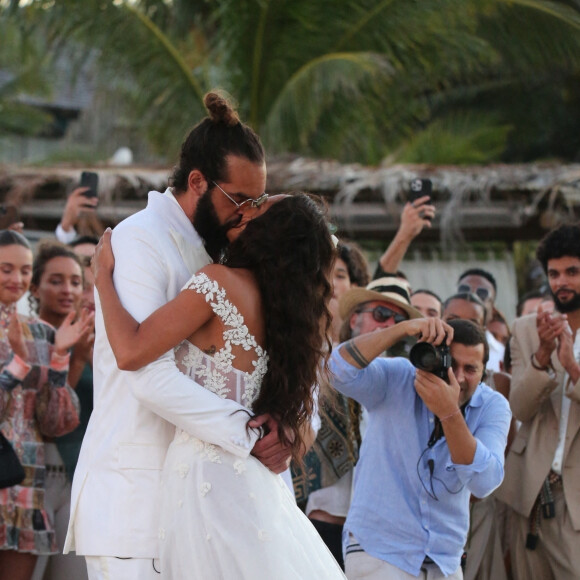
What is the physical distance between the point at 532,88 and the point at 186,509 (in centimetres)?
1748

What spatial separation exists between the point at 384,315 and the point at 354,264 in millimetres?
1112

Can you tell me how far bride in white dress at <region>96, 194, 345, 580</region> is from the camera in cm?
328

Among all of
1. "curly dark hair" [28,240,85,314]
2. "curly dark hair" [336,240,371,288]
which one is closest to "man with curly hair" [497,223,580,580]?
"curly dark hair" [336,240,371,288]

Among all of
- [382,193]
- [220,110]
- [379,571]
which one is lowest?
[379,571]

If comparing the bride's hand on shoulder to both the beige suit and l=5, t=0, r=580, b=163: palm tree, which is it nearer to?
the beige suit

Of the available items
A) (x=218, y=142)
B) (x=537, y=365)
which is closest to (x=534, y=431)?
(x=537, y=365)

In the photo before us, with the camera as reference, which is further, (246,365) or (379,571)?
(379,571)

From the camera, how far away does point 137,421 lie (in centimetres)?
347

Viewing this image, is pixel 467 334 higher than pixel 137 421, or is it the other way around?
pixel 467 334

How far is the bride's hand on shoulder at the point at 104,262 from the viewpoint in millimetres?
3506

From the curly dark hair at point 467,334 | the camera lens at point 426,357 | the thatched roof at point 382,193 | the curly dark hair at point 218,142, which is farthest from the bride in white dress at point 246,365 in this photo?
the thatched roof at point 382,193

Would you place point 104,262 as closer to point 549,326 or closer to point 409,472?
point 409,472

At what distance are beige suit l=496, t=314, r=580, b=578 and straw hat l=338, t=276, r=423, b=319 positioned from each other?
2.88 feet

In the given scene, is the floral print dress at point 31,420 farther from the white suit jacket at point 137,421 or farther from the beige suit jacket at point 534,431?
the beige suit jacket at point 534,431
